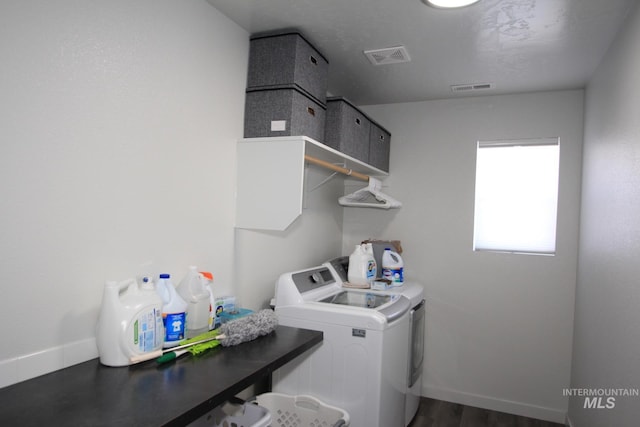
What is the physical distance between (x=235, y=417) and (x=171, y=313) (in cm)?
54

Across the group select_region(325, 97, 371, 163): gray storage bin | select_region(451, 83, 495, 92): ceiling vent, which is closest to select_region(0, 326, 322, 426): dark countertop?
select_region(325, 97, 371, 163): gray storage bin

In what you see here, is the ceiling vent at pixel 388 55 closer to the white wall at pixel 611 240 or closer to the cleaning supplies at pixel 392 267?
the white wall at pixel 611 240

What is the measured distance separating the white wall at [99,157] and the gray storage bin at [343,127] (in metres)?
0.64

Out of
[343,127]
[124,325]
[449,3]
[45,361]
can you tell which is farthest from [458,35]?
[45,361]

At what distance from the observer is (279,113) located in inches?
82.8

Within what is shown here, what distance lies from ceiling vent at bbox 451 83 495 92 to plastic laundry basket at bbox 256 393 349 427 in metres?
2.31

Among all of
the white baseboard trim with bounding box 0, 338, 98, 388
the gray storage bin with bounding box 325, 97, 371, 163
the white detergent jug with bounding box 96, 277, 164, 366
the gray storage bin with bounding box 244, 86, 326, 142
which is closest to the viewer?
the white baseboard trim with bounding box 0, 338, 98, 388

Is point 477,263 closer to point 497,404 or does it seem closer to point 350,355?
point 497,404

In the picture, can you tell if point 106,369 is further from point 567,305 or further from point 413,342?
point 567,305

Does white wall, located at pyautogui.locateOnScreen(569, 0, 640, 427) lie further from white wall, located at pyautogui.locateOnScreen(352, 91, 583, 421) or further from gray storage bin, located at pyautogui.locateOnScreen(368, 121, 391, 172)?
gray storage bin, located at pyautogui.locateOnScreen(368, 121, 391, 172)

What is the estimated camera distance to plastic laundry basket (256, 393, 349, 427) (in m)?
2.03

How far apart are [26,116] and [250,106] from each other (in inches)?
44.9

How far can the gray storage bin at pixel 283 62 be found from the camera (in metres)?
2.11

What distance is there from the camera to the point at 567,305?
2.95 metres
